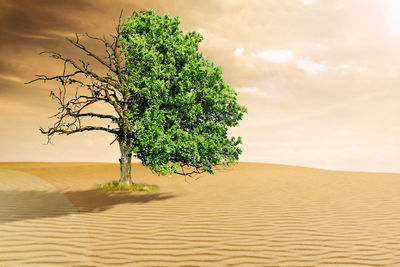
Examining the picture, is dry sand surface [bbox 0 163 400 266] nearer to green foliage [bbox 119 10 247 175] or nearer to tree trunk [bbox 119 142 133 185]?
green foliage [bbox 119 10 247 175]

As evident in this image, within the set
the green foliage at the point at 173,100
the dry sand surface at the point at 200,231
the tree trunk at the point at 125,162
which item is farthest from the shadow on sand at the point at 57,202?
the green foliage at the point at 173,100

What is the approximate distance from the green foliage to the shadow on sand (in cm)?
230

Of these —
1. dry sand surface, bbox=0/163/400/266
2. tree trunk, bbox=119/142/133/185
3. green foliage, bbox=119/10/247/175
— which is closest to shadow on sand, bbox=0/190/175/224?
dry sand surface, bbox=0/163/400/266

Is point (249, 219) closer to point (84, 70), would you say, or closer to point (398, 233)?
point (398, 233)

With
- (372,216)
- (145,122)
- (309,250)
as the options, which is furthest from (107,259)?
(372,216)

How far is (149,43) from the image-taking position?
47.1 feet

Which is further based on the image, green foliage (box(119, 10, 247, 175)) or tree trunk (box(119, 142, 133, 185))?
tree trunk (box(119, 142, 133, 185))

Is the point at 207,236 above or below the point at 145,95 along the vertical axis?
below

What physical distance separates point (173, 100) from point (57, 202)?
6.86 m

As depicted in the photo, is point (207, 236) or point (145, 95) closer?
point (207, 236)

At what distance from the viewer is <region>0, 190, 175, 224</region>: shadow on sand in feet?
36.3

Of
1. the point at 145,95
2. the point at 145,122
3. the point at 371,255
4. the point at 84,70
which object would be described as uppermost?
the point at 84,70

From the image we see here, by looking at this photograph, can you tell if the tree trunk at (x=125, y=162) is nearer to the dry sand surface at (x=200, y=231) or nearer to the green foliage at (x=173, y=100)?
the dry sand surface at (x=200, y=231)

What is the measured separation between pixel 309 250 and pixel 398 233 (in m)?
3.52
